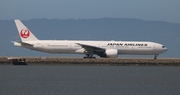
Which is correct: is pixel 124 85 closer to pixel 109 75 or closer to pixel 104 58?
pixel 109 75

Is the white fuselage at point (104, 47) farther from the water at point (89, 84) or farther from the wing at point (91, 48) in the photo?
the water at point (89, 84)

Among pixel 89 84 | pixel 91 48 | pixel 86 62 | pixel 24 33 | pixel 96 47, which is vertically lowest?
pixel 89 84

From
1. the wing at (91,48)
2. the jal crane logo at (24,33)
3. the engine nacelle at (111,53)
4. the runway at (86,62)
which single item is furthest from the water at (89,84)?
the jal crane logo at (24,33)

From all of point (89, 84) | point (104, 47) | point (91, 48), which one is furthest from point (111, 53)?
point (89, 84)

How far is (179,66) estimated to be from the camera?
80062 millimetres

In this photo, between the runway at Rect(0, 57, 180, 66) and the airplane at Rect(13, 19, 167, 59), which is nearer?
the runway at Rect(0, 57, 180, 66)

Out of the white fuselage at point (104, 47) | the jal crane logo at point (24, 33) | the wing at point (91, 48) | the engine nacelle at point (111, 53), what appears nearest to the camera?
the engine nacelle at point (111, 53)

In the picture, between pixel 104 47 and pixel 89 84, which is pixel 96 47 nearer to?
pixel 104 47

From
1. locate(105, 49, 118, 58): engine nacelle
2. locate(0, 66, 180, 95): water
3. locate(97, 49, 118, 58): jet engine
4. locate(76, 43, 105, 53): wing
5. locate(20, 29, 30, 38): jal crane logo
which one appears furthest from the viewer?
locate(20, 29, 30, 38): jal crane logo

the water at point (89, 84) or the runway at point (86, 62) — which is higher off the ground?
the runway at point (86, 62)

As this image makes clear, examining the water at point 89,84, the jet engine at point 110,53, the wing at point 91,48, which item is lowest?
the water at point 89,84

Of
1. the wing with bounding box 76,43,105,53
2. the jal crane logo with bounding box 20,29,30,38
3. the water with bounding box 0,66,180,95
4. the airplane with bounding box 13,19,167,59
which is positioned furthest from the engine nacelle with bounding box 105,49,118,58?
the jal crane logo with bounding box 20,29,30,38

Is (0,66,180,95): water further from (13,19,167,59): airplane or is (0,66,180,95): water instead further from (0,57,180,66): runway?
(13,19,167,59): airplane

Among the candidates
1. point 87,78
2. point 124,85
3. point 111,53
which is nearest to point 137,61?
point 111,53
